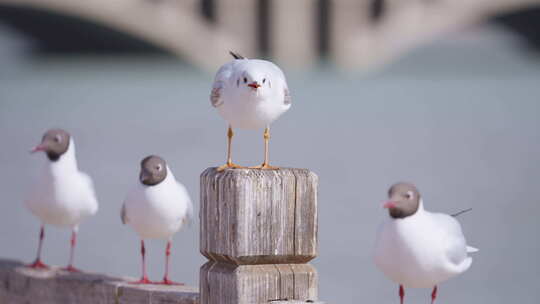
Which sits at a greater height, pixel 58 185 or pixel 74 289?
pixel 58 185

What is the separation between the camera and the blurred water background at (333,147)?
1141 centimetres

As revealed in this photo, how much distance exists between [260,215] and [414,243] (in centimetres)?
53

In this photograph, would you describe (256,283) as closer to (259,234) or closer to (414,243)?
(259,234)

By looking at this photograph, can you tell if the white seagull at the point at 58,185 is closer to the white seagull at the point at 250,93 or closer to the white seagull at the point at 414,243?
the white seagull at the point at 250,93

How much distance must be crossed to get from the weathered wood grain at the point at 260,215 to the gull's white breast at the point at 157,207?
1.08 m

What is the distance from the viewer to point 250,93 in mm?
3756

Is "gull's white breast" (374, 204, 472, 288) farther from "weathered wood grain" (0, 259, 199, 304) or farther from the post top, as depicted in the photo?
"weathered wood grain" (0, 259, 199, 304)

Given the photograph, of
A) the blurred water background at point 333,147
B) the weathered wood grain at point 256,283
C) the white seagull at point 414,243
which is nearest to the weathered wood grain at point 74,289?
the weathered wood grain at point 256,283

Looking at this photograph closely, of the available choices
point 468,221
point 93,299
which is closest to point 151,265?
point 468,221

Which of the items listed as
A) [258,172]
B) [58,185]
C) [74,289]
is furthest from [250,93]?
[58,185]

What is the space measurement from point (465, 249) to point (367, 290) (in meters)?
7.29

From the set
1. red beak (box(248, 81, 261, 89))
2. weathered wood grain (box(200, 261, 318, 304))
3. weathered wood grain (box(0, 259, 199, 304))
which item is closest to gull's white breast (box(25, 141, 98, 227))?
weathered wood grain (box(0, 259, 199, 304))

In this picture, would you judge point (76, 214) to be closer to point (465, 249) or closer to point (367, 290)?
point (465, 249)

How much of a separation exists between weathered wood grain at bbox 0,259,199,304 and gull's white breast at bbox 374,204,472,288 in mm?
638
